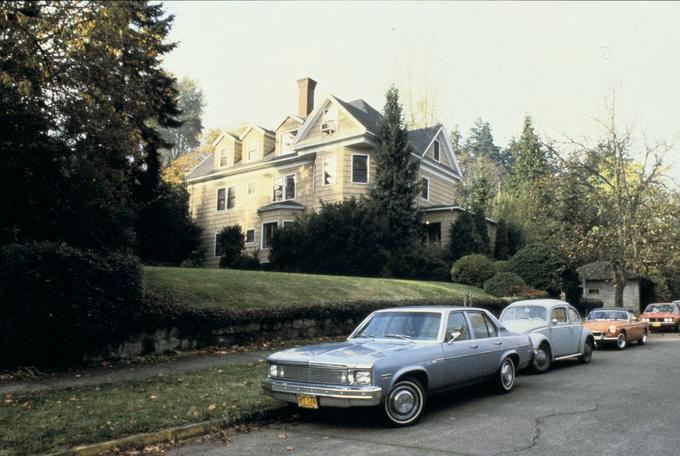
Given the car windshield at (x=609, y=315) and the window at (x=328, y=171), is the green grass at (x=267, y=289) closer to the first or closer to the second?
the car windshield at (x=609, y=315)

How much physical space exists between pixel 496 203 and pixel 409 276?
25.5 m

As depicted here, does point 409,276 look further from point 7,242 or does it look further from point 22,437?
point 22,437

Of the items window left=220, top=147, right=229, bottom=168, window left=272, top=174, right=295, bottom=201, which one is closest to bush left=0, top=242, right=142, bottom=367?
window left=272, top=174, right=295, bottom=201

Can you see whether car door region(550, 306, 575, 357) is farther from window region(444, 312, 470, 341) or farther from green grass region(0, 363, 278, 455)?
green grass region(0, 363, 278, 455)

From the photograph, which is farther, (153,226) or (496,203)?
(496,203)

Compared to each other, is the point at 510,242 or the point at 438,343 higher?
the point at 510,242

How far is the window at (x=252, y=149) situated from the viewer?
40.5 metres

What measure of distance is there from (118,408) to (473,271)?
73.4 ft

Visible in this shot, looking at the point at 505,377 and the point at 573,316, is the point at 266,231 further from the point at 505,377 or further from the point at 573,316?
the point at 505,377

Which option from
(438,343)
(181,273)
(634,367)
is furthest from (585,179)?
(438,343)

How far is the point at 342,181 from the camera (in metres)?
33.9

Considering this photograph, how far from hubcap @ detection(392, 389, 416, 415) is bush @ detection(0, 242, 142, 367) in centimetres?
652

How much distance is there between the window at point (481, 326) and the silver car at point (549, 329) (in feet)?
9.98

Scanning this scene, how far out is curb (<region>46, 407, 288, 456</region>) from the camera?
20.3ft
